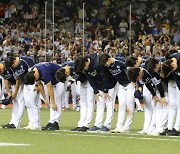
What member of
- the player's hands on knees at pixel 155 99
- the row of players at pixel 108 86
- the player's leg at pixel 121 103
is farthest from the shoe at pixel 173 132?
the player's leg at pixel 121 103

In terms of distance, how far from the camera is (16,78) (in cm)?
1956

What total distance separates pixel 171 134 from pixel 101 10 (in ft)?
92.9

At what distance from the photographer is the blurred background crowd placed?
34844mm

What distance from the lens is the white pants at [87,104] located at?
1911 cm

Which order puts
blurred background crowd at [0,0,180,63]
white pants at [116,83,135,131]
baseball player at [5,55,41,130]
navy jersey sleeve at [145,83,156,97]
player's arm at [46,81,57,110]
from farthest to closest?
1. blurred background crowd at [0,0,180,63]
2. baseball player at [5,55,41,130]
3. player's arm at [46,81,57,110]
4. white pants at [116,83,135,131]
5. navy jersey sleeve at [145,83,156,97]

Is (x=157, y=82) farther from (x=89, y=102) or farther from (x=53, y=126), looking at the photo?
(x=53, y=126)

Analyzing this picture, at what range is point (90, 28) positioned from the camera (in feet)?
135

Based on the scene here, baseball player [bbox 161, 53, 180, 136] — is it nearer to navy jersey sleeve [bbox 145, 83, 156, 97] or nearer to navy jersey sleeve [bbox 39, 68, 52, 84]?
navy jersey sleeve [bbox 145, 83, 156, 97]

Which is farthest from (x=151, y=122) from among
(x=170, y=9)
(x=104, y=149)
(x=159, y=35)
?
(x=170, y=9)

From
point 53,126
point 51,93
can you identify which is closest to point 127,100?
point 51,93

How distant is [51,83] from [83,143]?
3818mm

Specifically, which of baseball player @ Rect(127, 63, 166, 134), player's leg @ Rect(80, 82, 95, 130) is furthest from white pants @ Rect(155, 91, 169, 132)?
player's leg @ Rect(80, 82, 95, 130)

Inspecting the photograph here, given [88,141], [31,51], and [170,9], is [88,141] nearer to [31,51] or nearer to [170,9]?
[31,51]

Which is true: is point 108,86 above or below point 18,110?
above
